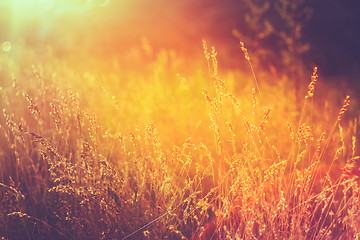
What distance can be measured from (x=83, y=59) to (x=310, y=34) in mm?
3657

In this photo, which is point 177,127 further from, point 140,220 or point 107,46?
point 107,46

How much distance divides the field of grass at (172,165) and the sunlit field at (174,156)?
0.04ft

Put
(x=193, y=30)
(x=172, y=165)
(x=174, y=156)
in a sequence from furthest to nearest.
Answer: (x=193, y=30) < (x=172, y=165) < (x=174, y=156)

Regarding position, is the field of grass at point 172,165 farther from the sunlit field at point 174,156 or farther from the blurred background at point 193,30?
Answer: the blurred background at point 193,30

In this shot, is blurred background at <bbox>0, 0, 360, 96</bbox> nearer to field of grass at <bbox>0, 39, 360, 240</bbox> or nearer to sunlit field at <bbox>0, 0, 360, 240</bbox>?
sunlit field at <bbox>0, 0, 360, 240</bbox>

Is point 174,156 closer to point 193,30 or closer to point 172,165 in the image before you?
point 172,165

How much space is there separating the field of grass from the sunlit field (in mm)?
12

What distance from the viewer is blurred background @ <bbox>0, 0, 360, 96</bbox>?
6477 millimetres

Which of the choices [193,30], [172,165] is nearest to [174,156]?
[172,165]

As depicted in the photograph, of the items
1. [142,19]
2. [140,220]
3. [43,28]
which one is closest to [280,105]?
[140,220]

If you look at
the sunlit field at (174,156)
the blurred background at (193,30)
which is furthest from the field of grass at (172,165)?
the blurred background at (193,30)

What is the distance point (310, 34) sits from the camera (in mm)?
6891

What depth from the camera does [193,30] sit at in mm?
7816

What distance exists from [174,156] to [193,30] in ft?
20.1
